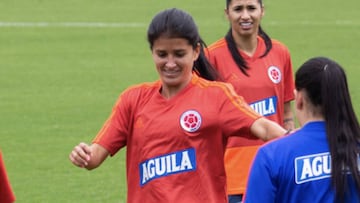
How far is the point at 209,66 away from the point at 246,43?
4.29ft

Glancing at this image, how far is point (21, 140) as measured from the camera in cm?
1385

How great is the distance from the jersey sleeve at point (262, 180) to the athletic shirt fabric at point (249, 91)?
2.55m

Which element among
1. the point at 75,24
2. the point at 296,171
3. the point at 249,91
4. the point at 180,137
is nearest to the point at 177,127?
the point at 180,137

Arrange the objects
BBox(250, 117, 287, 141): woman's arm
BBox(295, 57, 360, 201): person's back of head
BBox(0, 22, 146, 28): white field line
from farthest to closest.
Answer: BBox(0, 22, 146, 28): white field line → BBox(250, 117, 287, 141): woman's arm → BBox(295, 57, 360, 201): person's back of head

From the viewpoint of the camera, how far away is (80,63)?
66.3 feet

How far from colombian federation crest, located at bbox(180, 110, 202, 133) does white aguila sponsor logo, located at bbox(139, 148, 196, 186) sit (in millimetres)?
105

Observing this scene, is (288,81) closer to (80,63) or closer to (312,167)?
(312,167)

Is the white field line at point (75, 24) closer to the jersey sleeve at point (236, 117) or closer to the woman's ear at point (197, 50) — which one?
the woman's ear at point (197, 50)

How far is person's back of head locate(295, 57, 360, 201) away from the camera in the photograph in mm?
4574

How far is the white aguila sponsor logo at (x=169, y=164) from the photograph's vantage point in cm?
551

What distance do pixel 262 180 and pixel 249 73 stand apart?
2.83m

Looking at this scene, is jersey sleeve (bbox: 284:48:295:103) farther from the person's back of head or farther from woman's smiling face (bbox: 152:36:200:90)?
the person's back of head

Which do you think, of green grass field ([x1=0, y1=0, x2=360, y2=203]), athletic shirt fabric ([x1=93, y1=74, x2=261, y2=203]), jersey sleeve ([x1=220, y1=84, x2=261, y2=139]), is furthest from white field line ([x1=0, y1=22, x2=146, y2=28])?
jersey sleeve ([x1=220, y1=84, x2=261, y2=139])

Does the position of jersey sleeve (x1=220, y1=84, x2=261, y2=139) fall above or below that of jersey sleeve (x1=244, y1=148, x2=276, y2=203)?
above
